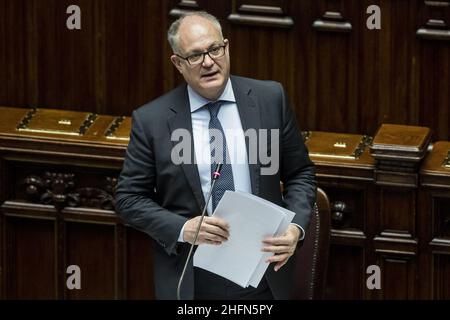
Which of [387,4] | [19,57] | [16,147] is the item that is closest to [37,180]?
[16,147]

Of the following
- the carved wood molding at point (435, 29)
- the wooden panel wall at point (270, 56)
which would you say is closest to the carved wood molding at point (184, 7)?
the wooden panel wall at point (270, 56)

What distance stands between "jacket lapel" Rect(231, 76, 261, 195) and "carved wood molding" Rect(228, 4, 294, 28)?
0.86 meters

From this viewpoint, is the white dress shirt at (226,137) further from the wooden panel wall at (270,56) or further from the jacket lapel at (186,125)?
the wooden panel wall at (270,56)

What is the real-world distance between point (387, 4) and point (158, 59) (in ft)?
2.22

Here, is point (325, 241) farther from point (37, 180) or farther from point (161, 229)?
point (37, 180)

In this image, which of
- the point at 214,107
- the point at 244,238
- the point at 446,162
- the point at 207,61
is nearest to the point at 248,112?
the point at 214,107

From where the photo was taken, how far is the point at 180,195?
3.23 metres

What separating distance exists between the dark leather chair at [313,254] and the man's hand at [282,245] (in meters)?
0.37

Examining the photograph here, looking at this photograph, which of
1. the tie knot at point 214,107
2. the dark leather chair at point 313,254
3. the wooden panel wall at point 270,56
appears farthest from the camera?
the wooden panel wall at point 270,56

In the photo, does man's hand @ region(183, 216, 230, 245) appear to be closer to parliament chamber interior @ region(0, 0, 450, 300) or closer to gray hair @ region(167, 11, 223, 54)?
gray hair @ region(167, 11, 223, 54)

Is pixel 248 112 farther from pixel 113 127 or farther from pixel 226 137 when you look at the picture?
pixel 113 127

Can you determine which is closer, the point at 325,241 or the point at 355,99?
the point at 325,241

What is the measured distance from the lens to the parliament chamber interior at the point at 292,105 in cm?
395

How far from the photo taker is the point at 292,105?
166 inches
